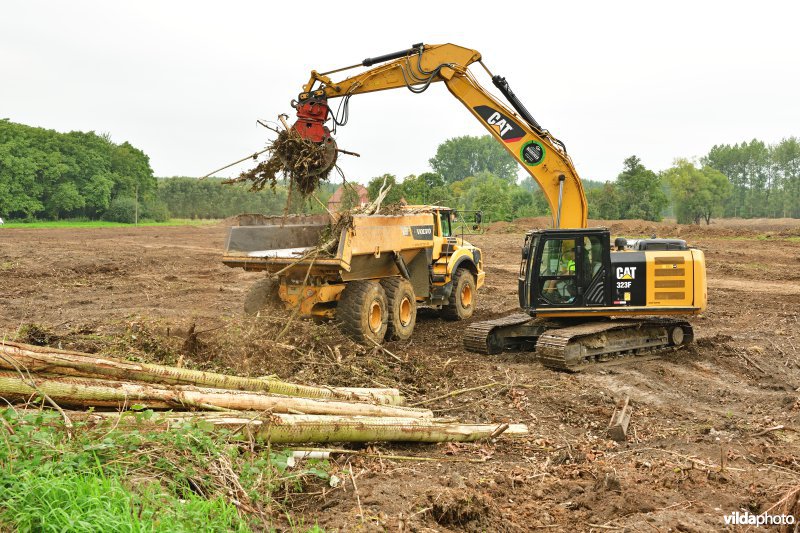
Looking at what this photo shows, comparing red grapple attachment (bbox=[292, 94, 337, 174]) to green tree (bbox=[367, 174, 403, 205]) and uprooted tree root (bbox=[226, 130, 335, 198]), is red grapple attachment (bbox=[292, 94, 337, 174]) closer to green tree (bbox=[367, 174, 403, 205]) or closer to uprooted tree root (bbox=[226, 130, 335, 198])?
uprooted tree root (bbox=[226, 130, 335, 198])

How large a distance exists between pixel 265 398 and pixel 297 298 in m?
4.76

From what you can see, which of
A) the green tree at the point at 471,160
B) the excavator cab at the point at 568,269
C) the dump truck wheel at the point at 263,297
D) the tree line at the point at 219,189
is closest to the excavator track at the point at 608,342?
the excavator cab at the point at 568,269

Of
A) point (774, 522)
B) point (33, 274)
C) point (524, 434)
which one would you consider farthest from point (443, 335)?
point (33, 274)

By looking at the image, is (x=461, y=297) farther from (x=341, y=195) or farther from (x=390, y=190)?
(x=341, y=195)

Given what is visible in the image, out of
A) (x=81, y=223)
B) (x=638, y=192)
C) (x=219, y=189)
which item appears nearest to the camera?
(x=638, y=192)

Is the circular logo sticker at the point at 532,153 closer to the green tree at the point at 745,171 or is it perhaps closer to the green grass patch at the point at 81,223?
the green grass patch at the point at 81,223

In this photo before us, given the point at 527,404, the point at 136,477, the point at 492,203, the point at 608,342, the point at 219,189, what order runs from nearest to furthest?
the point at 136,477 < the point at 527,404 < the point at 608,342 < the point at 492,203 < the point at 219,189

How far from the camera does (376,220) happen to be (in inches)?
426

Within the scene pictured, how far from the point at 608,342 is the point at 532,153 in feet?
10.6

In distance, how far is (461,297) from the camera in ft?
45.2

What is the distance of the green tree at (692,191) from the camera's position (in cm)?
6656

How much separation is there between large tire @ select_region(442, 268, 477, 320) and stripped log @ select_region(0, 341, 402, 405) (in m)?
6.46

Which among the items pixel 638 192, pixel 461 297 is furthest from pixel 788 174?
pixel 461 297

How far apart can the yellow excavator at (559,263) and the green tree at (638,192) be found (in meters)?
41.6
